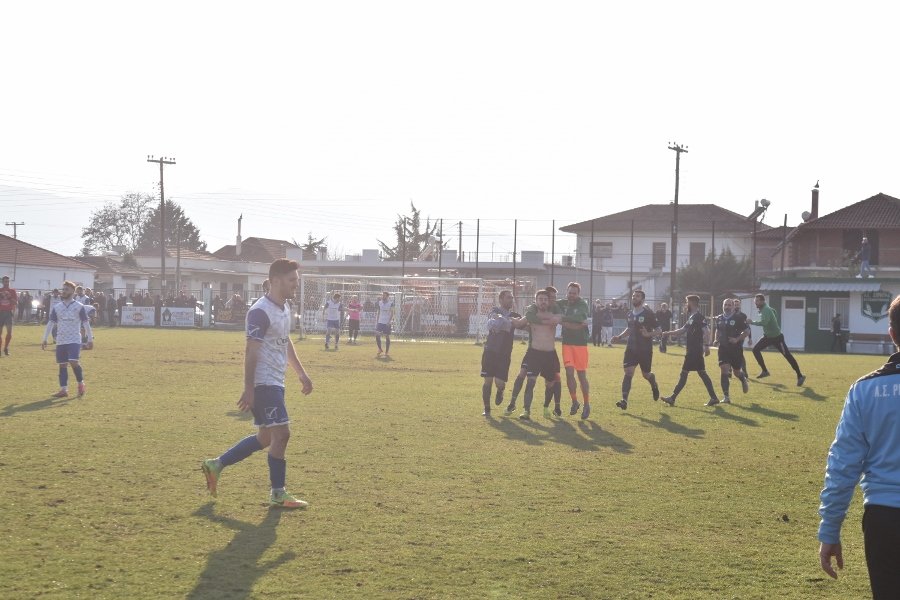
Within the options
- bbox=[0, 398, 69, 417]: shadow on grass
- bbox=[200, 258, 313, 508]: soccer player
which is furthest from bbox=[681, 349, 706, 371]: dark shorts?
bbox=[200, 258, 313, 508]: soccer player

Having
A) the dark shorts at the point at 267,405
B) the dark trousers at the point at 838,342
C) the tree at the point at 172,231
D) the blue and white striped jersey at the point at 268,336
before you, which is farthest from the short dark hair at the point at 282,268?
the tree at the point at 172,231

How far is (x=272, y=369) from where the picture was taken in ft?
28.1

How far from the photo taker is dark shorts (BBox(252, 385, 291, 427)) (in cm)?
854

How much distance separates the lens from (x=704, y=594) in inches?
255

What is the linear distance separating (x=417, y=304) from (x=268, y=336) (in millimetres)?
40180

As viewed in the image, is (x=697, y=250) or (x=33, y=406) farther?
(x=697, y=250)

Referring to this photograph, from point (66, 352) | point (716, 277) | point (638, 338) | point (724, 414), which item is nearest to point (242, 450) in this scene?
point (66, 352)

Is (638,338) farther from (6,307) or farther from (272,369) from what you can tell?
(6,307)

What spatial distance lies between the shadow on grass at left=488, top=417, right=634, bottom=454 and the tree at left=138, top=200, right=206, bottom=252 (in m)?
114

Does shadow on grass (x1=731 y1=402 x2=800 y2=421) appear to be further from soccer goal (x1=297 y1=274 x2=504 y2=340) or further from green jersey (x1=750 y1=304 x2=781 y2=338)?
soccer goal (x1=297 y1=274 x2=504 y2=340)

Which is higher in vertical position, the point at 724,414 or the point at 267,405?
the point at 267,405

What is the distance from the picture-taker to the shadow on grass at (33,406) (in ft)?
49.4

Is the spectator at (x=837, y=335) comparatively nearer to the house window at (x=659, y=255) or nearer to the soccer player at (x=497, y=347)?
the house window at (x=659, y=255)

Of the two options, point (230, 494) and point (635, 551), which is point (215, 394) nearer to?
point (230, 494)
